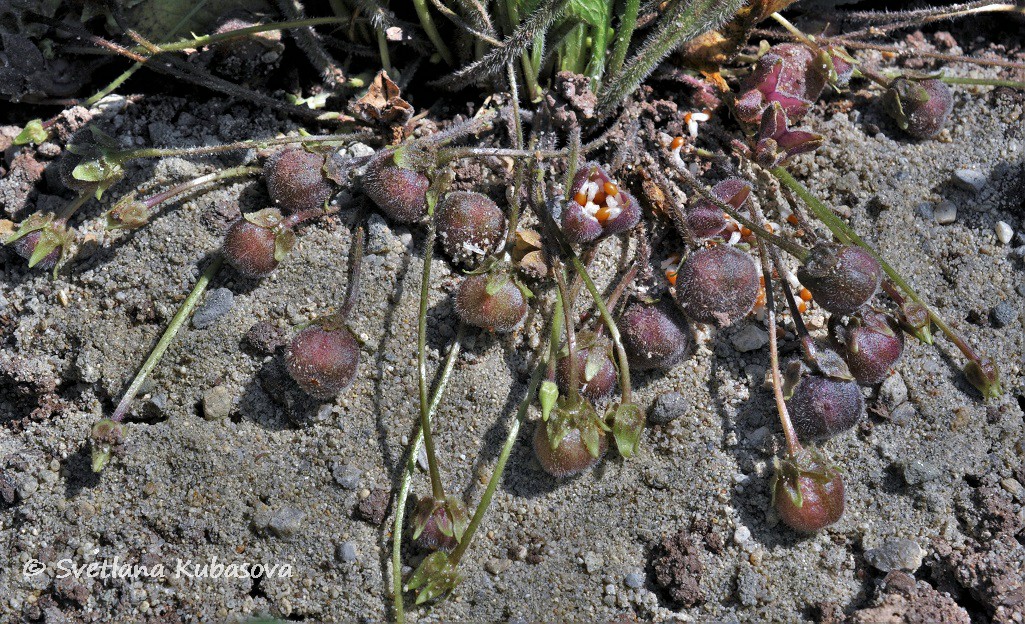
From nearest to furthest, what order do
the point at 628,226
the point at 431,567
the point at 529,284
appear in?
the point at 431,567 < the point at 628,226 < the point at 529,284

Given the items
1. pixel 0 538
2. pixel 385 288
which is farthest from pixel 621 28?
pixel 0 538

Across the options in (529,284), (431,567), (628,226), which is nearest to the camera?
(431,567)

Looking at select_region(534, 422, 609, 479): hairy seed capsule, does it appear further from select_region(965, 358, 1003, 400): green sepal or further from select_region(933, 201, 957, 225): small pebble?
select_region(933, 201, 957, 225): small pebble

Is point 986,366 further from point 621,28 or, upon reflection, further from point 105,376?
point 105,376

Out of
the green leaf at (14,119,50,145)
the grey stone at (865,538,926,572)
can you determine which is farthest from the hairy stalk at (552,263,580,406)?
the green leaf at (14,119,50,145)

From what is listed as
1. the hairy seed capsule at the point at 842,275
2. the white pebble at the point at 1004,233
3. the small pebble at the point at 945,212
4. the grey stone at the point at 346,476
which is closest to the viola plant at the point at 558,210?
the hairy seed capsule at the point at 842,275

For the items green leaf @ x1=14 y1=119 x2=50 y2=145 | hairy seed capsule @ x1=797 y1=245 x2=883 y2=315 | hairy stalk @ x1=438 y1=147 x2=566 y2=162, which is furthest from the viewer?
green leaf @ x1=14 y1=119 x2=50 y2=145

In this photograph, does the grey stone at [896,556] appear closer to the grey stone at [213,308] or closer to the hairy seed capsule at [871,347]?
the hairy seed capsule at [871,347]
